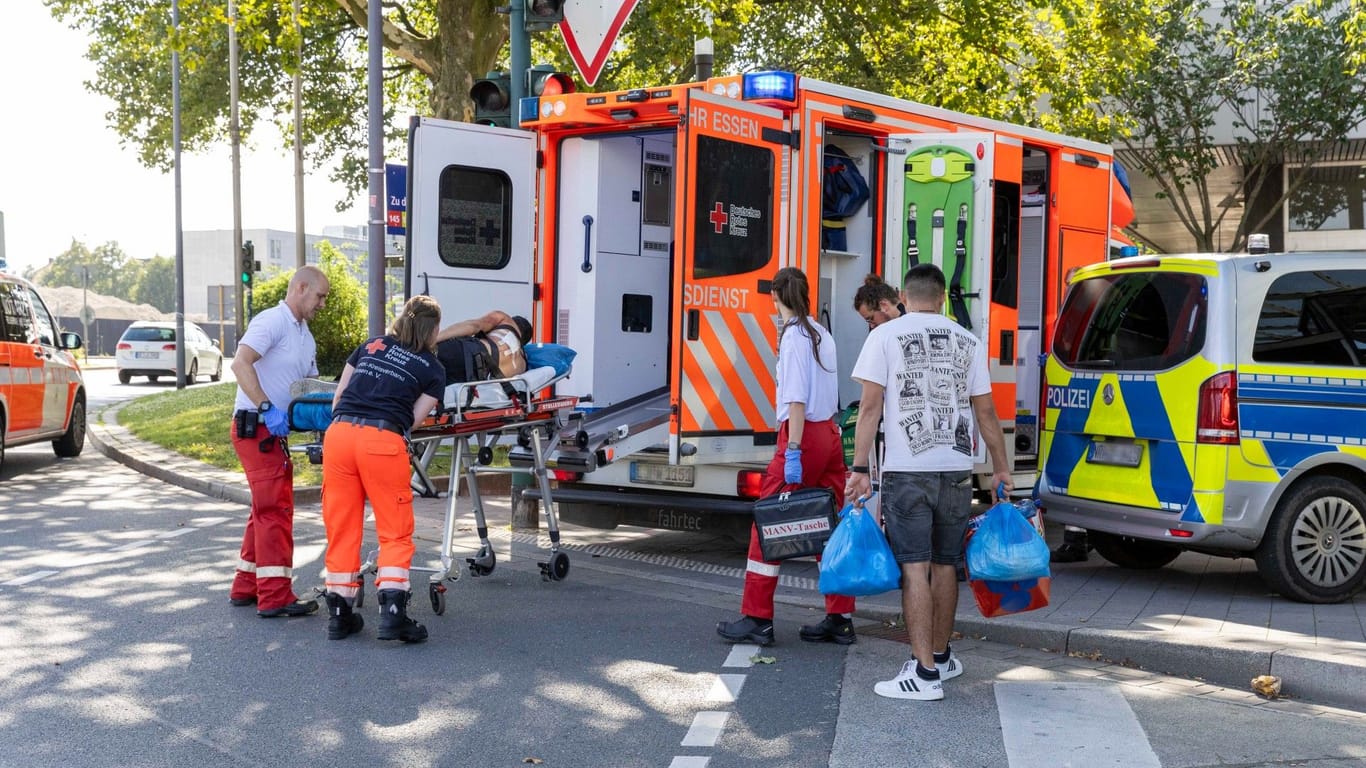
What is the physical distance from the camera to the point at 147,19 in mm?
19141

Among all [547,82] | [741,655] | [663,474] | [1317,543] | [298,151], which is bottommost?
[741,655]

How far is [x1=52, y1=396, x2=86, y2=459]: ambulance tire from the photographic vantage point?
50.4 feet

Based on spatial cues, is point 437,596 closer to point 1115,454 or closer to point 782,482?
point 782,482

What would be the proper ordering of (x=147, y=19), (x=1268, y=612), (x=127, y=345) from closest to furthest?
(x=1268, y=612) → (x=147, y=19) → (x=127, y=345)

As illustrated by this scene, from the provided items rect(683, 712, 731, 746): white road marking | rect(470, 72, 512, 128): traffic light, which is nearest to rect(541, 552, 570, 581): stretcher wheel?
rect(683, 712, 731, 746): white road marking

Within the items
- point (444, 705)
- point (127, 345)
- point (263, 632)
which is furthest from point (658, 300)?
point (127, 345)

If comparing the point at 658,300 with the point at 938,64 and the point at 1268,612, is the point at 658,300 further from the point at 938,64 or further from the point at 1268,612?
the point at 938,64

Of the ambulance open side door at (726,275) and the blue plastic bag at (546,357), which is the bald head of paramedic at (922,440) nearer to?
the ambulance open side door at (726,275)

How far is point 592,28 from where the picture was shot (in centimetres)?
1024

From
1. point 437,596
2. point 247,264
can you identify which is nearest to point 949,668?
point 437,596

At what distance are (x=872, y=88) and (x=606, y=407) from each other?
1264 centimetres

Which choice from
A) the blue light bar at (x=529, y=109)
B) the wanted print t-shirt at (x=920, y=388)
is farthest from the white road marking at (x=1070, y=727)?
the blue light bar at (x=529, y=109)

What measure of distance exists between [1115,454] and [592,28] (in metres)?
4.96

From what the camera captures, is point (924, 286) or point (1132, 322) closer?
point (924, 286)
